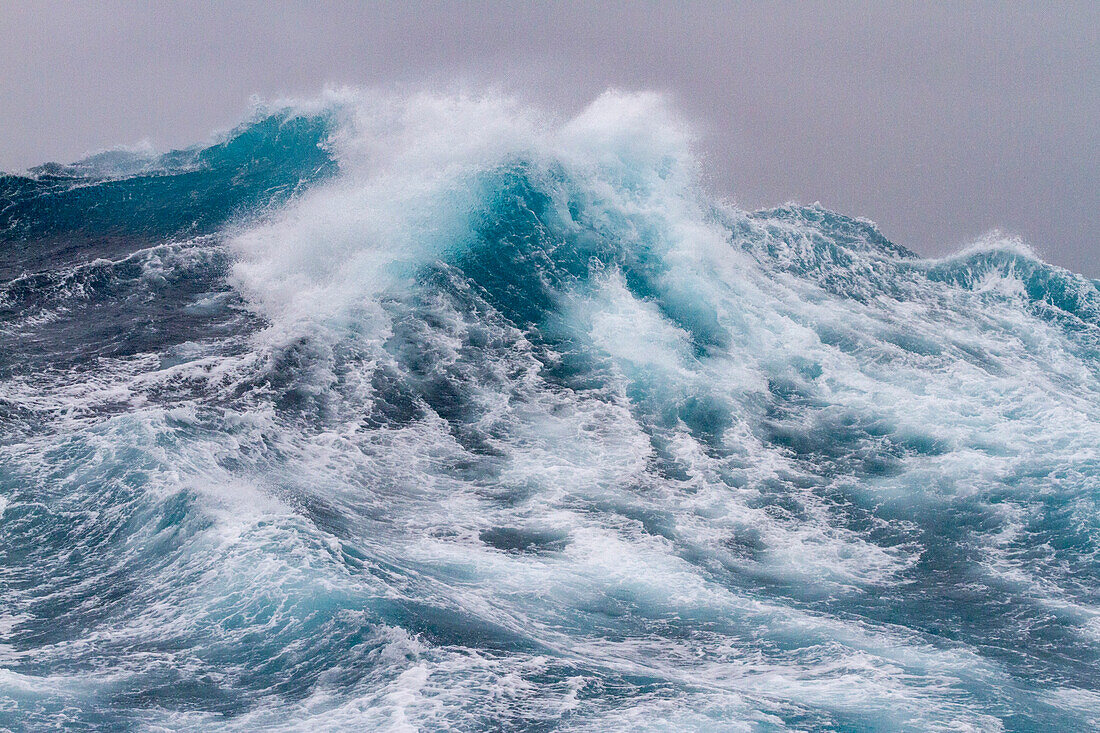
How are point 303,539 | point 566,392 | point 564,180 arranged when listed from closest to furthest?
point 303,539 < point 566,392 < point 564,180

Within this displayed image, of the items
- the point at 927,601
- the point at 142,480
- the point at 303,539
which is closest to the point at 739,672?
the point at 927,601

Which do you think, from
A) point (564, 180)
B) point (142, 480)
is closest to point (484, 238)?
point (564, 180)

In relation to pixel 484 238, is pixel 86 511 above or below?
below

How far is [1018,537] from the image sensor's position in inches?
855

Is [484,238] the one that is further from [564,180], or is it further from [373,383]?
[373,383]

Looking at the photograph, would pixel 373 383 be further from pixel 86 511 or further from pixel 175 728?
pixel 175 728

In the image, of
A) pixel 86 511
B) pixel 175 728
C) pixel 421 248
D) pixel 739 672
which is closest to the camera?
pixel 175 728

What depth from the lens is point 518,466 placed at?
23438mm

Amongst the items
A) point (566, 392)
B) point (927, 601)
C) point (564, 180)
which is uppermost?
point (564, 180)

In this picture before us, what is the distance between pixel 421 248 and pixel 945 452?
22242 millimetres

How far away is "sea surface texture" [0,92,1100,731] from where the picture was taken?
45.7ft

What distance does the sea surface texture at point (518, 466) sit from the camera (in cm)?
1394

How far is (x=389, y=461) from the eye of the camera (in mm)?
22906

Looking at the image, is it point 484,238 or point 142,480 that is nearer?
point 142,480
